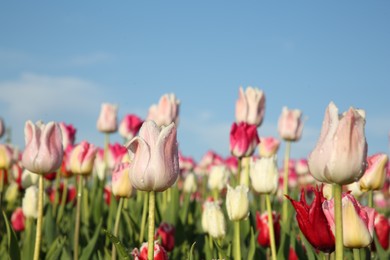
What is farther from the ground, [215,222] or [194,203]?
[194,203]

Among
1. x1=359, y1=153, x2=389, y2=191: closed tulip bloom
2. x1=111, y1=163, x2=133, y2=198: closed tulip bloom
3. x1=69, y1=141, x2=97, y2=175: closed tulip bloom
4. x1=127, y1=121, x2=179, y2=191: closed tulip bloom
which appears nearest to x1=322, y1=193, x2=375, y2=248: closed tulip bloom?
x1=127, y1=121, x2=179, y2=191: closed tulip bloom

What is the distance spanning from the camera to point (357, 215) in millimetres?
2217

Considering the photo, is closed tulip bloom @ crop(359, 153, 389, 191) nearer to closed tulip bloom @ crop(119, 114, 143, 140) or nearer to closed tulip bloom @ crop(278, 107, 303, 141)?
closed tulip bloom @ crop(278, 107, 303, 141)

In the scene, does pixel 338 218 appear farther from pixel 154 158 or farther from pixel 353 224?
pixel 154 158

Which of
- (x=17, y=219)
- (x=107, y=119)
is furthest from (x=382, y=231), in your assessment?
(x=107, y=119)

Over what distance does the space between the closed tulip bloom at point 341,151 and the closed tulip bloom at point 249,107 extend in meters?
3.47

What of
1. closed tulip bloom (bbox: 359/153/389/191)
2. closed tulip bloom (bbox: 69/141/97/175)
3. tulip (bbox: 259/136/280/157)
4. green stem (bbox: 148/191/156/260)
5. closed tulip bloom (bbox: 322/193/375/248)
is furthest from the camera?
tulip (bbox: 259/136/280/157)

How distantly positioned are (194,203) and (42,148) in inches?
138

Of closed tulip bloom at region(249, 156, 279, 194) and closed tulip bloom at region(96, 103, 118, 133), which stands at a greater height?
closed tulip bloom at region(96, 103, 118, 133)

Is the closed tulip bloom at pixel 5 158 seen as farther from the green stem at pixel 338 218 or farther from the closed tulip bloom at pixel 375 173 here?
the green stem at pixel 338 218

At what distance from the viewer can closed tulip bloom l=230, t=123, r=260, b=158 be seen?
4.67 meters

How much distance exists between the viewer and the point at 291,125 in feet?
18.3

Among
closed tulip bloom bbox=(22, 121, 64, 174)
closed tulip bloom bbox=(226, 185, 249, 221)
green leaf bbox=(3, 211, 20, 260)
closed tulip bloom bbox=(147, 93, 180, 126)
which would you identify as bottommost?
green leaf bbox=(3, 211, 20, 260)

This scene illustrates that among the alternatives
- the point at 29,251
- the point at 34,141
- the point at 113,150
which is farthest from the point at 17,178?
the point at 34,141
